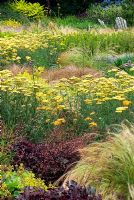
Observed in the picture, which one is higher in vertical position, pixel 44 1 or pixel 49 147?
pixel 49 147

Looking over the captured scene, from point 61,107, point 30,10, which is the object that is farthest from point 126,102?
point 30,10

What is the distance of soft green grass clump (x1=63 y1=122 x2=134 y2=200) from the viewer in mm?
5801

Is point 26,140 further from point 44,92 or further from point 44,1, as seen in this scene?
point 44,1

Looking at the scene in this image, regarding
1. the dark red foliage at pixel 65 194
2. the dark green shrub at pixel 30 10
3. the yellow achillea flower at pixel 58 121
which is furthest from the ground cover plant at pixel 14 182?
the dark green shrub at pixel 30 10

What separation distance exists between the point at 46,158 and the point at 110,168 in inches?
30.8

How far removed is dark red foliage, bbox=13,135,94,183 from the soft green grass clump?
0.80 feet

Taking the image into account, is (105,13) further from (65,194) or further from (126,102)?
(65,194)

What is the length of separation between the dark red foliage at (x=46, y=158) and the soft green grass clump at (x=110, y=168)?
0.25 meters

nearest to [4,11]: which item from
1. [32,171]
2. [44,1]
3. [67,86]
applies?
[44,1]

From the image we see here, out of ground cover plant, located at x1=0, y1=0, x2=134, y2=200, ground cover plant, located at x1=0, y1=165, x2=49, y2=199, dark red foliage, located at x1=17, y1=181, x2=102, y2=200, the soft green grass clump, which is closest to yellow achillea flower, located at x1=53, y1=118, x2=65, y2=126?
ground cover plant, located at x1=0, y1=0, x2=134, y2=200

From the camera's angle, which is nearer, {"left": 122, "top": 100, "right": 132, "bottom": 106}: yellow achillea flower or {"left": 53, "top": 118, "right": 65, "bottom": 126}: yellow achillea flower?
{"left": 53, "top": 118, "right": 65, "bottom": 126}: yellow achillea flower

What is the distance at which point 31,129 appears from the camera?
23.4 ft

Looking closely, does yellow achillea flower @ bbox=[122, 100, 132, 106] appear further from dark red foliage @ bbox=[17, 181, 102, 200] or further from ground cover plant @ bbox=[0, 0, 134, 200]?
dark red foliage @ bbox=[17, 181, 102, 200]

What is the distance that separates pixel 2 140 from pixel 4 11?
66.6ft
